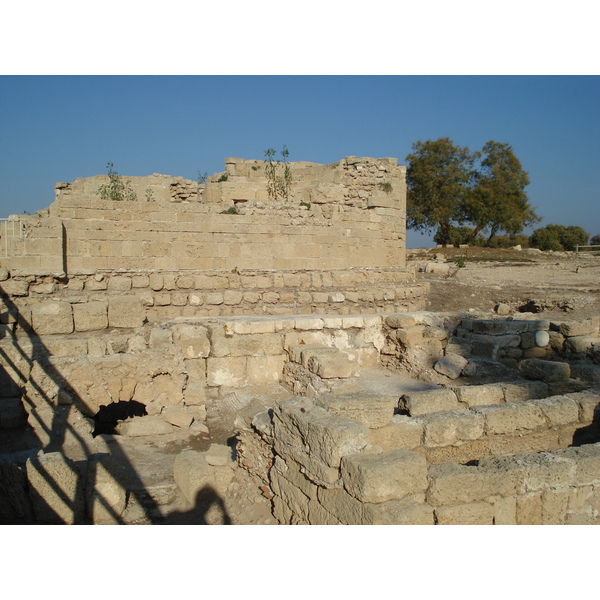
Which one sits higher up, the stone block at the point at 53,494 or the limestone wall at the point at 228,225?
the limestone wall at the point at 228,225

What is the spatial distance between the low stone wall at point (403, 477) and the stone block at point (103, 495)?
117 centimetres

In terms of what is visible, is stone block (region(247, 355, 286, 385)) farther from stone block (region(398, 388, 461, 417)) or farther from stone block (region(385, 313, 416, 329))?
stone block (region(398, 388, 461, 417))

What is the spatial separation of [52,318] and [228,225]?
13.3 feet

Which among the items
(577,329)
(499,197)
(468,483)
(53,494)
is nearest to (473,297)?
(577,329)

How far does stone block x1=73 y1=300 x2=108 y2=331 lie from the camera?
672 centimetres

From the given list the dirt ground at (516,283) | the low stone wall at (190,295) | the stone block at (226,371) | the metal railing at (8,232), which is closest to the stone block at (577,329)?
the dirt ground at (516,283)

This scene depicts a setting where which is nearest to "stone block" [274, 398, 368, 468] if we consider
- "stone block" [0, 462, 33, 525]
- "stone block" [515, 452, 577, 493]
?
"stone block" [515, 452, 577, 493]

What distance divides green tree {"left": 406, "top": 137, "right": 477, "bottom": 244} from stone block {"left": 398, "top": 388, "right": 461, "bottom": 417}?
27.2 metres

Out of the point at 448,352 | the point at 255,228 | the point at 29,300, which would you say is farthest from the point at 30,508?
the point at 255,228

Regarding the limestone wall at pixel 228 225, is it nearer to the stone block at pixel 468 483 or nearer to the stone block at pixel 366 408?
the stone block at pixel 366 408

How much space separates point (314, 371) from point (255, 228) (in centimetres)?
431

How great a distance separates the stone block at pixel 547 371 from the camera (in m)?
6.09

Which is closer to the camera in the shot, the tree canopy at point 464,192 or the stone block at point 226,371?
the stone block at point 226,371

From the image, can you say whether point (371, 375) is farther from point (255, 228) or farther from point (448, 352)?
point (255, 228)
